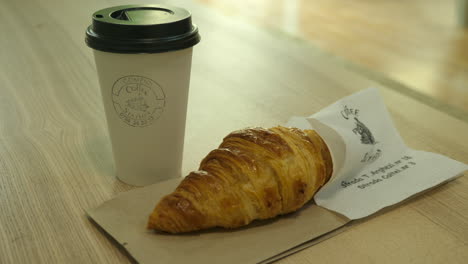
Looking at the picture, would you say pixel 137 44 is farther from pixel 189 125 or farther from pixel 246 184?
pixel 189 125

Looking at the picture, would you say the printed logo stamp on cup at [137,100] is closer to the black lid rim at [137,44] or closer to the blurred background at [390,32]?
the black lid rim at [137,44]

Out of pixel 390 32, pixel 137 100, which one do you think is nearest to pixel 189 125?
pixel 137 100

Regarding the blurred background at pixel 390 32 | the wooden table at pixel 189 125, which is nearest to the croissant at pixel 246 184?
the wooden table at pixel 189 125

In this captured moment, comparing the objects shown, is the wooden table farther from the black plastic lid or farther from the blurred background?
the blurred background

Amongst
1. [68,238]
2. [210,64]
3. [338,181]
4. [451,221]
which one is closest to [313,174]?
[338,181]

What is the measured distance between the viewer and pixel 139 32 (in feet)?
1.86

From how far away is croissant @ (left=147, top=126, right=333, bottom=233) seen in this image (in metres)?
0.56

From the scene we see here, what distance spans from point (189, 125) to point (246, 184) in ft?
1.00

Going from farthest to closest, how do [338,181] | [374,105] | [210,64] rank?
[210,64] → [374,105] → [338,181]

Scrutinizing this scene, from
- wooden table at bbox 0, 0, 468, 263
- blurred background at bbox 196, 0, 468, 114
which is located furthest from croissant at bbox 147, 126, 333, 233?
blurred background at bbox 196, 0, 468, 114

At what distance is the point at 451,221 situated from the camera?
25.1 inches

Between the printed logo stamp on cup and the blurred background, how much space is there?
1.10 meters

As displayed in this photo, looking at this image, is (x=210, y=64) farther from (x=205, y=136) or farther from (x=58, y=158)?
(x=58, y=158)

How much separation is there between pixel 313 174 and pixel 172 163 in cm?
19
